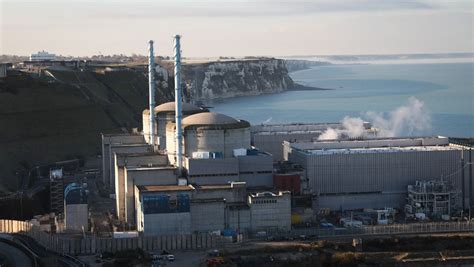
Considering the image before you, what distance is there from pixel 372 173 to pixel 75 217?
8.64 metres

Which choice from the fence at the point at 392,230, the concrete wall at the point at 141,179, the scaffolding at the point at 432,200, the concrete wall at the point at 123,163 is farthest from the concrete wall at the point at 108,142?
the scaffolding at the point at 432,200

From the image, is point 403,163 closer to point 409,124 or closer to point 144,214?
point 144,214

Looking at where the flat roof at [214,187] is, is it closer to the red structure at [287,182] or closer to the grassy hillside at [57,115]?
the red structure at [287,182]

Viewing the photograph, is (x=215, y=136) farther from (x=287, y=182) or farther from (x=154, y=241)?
(x=154, y=241)

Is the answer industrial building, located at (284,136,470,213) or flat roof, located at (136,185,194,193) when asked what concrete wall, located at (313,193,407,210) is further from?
flat roof, located at (136,185,194,193)

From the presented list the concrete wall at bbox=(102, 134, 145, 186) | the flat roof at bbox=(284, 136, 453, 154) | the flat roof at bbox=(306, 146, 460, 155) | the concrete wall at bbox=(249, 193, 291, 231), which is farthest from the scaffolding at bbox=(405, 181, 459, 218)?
the concrete wall at bbox=(102, 134, 145, 186)

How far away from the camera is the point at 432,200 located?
25.0 m

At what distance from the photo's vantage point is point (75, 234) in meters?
22.6

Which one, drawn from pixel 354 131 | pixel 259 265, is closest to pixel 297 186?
pixel 259 265

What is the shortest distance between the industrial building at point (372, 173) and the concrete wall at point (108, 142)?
7.92 m

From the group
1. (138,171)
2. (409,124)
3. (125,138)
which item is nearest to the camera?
(138,171)

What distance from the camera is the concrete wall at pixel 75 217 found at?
22812 millimetres

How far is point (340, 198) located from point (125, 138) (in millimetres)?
9997

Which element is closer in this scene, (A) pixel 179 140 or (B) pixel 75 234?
(B) pixel 75 234
